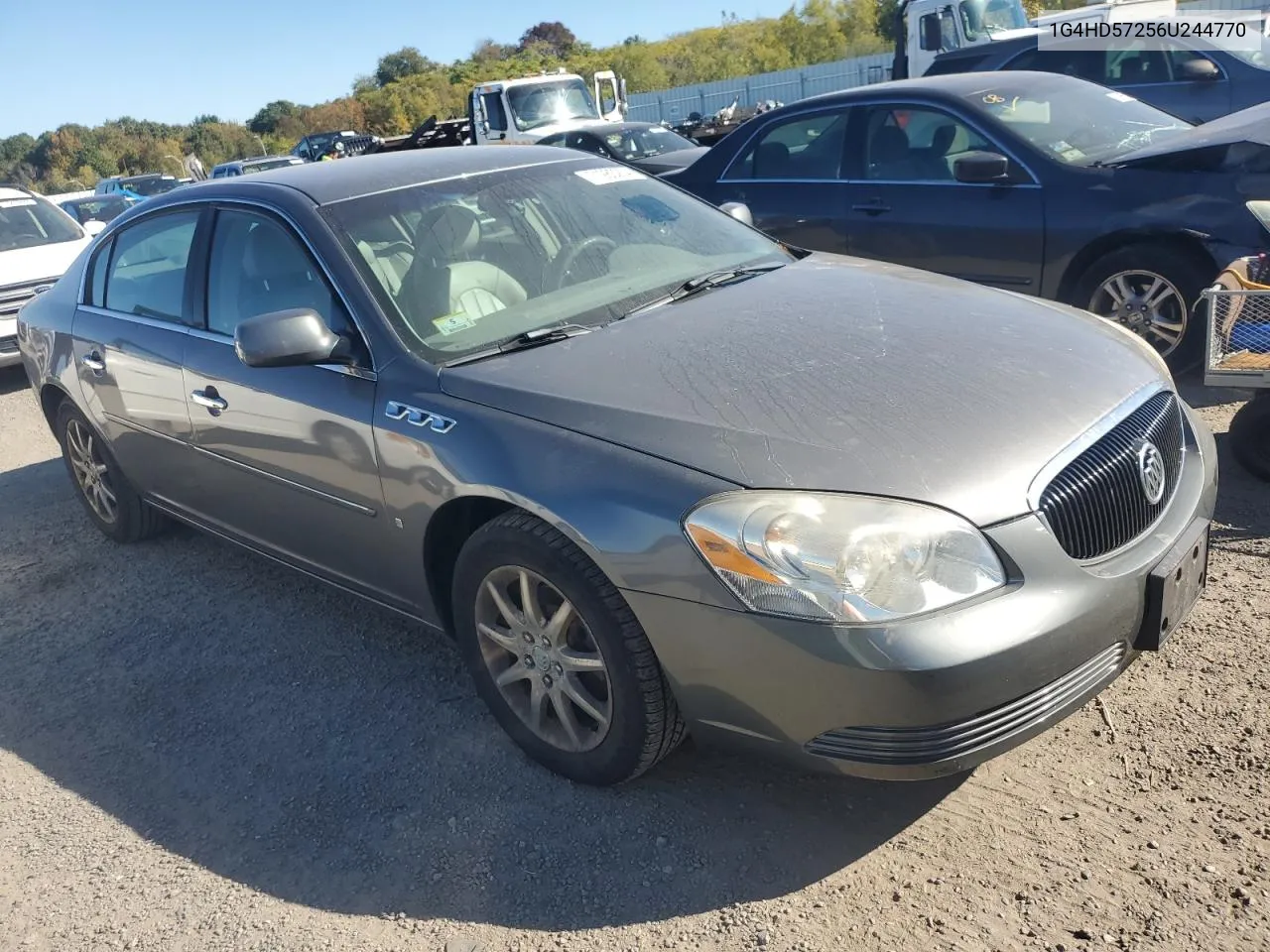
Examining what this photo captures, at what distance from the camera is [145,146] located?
214 feet

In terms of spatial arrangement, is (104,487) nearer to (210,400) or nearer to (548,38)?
(210,400)

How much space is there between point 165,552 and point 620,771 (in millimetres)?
3176

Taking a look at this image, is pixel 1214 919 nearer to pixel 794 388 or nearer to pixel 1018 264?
pixel 794 388

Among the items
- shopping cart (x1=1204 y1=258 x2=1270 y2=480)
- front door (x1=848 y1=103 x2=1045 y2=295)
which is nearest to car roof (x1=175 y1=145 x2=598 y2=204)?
shopping cart (x1=1204 y1=258 x2=1270 y2=480)

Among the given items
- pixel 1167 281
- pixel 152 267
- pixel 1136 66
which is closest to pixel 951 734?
pixel 152 267

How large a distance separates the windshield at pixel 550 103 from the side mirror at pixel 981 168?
46.4 feet

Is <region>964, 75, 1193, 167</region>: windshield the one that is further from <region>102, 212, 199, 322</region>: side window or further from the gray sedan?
<region>102, 212, 199, 322</region>: side window

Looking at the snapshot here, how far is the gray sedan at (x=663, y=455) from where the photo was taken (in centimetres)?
230

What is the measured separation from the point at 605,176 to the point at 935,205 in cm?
274

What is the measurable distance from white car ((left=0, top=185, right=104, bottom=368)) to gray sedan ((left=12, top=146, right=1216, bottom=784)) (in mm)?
6194

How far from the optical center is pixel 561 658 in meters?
2.81

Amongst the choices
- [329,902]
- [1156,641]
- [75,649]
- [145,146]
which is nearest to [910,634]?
[1156,641]

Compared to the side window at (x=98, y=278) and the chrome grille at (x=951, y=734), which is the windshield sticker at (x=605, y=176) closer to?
the side window at (x=98, y=278)

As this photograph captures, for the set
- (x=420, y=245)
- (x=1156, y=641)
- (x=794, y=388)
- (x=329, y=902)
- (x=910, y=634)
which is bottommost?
(x=329, y=902)
